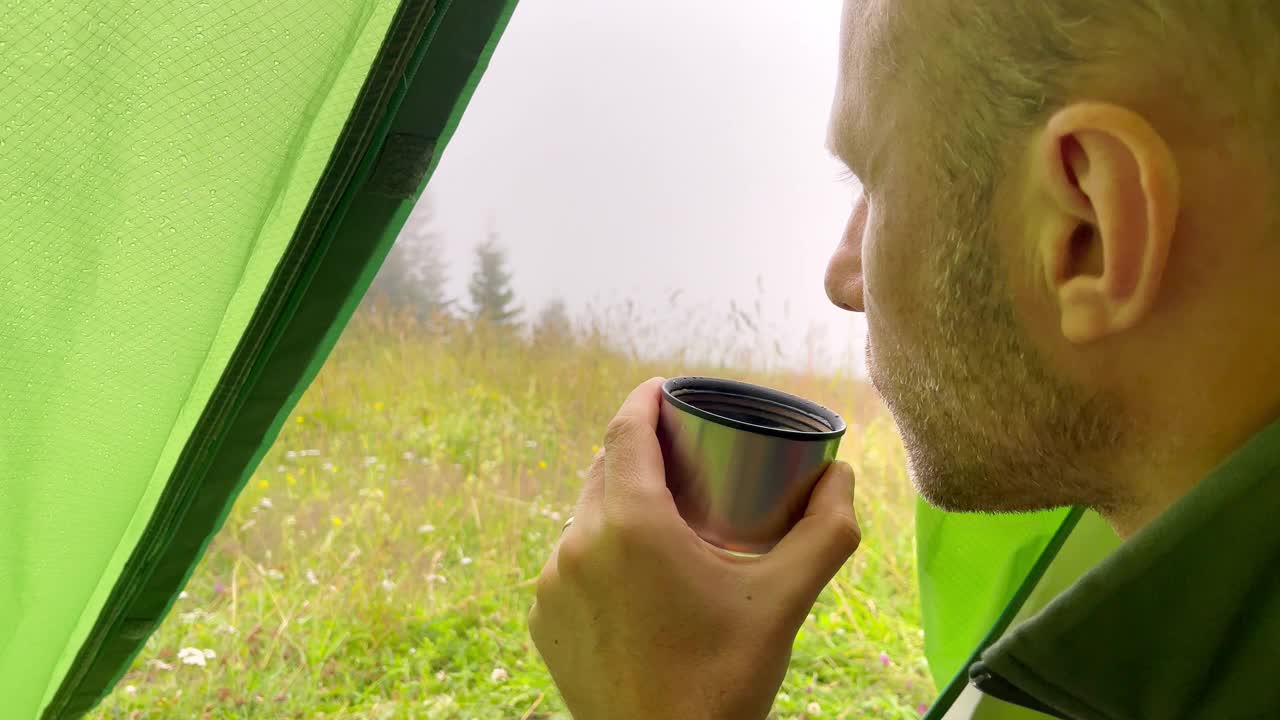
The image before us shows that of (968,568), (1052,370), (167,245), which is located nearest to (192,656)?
(167,245)

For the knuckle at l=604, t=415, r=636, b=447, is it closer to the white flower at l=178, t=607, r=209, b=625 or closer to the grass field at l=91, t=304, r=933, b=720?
the grass field at l=91, t=304, r=933, b=720

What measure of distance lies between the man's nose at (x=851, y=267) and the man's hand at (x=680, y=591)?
174 millimetres

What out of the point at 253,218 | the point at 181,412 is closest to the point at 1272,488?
the point at 253,218

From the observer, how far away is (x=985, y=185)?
55 cm

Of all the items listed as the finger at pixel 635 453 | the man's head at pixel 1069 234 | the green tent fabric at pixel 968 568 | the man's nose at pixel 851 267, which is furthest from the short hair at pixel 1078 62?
the green tent fabric at pixel 968 568

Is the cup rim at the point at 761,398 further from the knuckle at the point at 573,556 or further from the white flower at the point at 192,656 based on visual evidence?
the white flower at the point at 192,656

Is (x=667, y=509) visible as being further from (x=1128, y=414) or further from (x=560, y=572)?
(x=1128, y=414)

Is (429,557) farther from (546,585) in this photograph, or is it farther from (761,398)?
(761,398)

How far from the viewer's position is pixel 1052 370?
0.56 m

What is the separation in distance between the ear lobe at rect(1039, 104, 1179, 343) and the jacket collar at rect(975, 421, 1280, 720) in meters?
0.10

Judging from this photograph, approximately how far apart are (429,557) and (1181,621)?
1168 mm

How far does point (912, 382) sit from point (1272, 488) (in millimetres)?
222

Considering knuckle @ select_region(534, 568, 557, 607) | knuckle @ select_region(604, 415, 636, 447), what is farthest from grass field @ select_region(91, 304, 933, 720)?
knuckle @ select_region(604, 415, 636, 447)

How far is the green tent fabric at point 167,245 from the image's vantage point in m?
0.58
